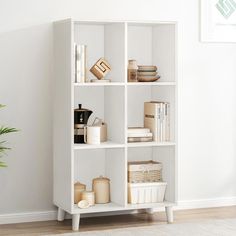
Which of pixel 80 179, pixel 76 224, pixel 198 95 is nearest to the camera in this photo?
pixel 76 224

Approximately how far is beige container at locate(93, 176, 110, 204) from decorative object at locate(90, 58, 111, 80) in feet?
2.26

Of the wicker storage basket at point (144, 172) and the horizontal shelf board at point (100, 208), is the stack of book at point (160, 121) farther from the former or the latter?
the horizontal shelf board at point (100, 208)

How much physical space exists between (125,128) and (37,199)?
0.79m

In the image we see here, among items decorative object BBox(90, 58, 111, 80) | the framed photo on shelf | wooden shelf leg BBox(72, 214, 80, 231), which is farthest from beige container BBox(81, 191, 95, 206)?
the framed photo on shelf

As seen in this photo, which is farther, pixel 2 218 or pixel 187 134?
pixel 187 134

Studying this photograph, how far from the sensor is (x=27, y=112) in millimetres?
4266

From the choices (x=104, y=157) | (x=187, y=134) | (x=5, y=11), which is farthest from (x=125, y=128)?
(x=5, y=11)

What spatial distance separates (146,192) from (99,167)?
1.28 feet

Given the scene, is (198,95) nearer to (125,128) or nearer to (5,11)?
(125,128)

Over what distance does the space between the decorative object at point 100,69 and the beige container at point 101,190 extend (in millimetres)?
688

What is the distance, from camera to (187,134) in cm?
471

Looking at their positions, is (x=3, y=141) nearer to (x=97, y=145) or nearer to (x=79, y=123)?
(x=79, y=123)

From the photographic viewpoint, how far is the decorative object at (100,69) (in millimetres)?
4176

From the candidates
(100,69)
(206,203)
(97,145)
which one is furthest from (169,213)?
(100,69)
